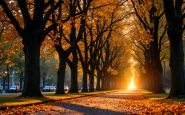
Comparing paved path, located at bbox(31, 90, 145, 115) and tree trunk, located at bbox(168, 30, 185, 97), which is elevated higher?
tree trunk, located at bbox(168, 30, 185, 97)

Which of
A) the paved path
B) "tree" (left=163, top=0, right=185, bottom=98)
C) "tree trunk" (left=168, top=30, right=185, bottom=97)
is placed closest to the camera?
the paved path

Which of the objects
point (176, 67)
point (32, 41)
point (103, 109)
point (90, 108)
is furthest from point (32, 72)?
point (176, 67)

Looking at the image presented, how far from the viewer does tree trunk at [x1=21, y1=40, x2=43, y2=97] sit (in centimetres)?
1744

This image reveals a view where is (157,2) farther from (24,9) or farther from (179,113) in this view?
(179,113)

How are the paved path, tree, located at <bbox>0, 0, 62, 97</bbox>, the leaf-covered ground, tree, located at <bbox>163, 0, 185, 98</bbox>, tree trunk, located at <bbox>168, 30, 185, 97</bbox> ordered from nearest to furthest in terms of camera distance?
the leaf-covered ground < the paved path < tree, located at <bbox>163, 0, 185, 98</bbox> < tree trunk, located at <bbox>168, 30, 185, 97</bbox> < tree, located at <bbox>0, 0, 62, 97</bbox>

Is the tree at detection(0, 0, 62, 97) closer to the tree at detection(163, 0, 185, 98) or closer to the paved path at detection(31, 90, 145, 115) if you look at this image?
the paved path at detection(31, 90, 145, 115)

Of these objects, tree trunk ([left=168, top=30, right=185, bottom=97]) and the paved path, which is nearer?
the paved path

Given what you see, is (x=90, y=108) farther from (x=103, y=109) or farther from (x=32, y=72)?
(x=32, y=72)

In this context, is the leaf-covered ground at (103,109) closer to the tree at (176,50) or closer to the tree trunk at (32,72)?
the tree at (176,50)

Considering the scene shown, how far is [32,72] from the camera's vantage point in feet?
58.0

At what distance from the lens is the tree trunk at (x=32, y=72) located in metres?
17.4

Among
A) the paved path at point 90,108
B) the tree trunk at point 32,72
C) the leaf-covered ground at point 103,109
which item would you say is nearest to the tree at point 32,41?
the tree trunk at point 32,72

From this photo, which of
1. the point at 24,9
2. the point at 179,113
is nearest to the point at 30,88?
the point at 24,9

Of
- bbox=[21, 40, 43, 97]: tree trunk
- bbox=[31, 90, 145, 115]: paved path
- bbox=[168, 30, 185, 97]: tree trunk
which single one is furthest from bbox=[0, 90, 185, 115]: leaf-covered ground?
bbox=[21, 40, 43, 97]: tree trunk
